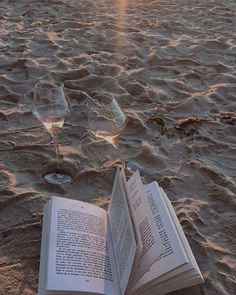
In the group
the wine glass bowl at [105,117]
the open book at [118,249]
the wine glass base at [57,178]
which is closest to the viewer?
the open book at [118,249]

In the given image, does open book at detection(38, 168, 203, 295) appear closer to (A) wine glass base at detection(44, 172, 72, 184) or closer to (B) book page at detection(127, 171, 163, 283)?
(B) book page at detection(127, 171, 163, 283)

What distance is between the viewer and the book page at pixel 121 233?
5.90 ft

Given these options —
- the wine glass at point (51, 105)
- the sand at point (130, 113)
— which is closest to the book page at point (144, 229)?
the sand at point (130, 113)

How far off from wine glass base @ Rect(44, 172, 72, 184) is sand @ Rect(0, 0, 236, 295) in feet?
0.15

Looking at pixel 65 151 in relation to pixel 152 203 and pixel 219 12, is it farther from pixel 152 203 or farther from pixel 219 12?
pixel 219 12

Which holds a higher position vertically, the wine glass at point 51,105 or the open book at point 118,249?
the wine glass at point 51,105

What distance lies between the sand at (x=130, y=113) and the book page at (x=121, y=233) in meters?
0.36

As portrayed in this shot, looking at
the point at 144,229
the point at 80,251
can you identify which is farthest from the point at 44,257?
the point at 144,229

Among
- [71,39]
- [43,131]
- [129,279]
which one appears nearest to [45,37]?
[71,39]

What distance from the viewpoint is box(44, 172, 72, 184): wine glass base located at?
2812mm

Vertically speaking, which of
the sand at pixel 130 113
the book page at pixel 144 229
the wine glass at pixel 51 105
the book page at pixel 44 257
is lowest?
the sand at pixel 130 113

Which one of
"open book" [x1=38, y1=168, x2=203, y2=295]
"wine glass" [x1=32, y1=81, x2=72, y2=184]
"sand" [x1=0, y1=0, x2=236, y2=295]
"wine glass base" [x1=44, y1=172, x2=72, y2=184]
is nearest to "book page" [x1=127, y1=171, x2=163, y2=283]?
"open book" [x1=38, y1=168, x2=203, y2=295]

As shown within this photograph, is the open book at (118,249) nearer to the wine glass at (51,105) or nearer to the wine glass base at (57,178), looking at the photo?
the wine glass at (51,105)

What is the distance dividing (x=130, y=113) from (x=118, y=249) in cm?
178
